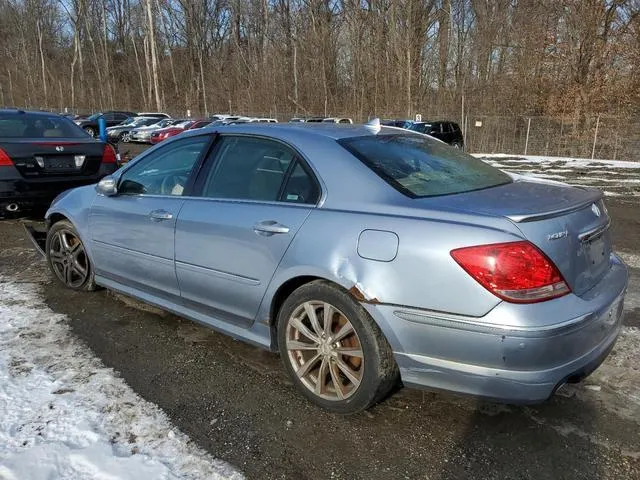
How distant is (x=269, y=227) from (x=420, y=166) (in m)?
0.96

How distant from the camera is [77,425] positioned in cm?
274

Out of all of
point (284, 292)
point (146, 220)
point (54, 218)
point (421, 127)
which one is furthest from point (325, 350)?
point (421, 127)

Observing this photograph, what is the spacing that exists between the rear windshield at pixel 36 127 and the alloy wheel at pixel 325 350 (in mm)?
6219

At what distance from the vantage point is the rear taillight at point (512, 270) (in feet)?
7.62

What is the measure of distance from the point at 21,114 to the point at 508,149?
22289 millimetres

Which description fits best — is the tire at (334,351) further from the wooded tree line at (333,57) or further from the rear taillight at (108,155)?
the wooded tree line at (333,57)

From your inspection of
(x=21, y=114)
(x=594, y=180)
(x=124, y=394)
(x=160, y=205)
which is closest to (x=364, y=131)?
(x=160, y=205)

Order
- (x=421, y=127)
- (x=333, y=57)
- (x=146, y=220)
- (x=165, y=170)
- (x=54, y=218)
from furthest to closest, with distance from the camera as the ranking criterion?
(x=333, y=57) → (x=421, y=127) → (x=54, y=218) → (x=165, y=170) → (x=146, y=220)

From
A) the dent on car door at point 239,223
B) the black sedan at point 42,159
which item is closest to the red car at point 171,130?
the black sedan at point 42,159

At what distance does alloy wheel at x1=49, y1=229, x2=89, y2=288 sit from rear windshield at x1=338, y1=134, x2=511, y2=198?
278 cm

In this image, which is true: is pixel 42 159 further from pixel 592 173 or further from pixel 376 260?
pixel 592 173

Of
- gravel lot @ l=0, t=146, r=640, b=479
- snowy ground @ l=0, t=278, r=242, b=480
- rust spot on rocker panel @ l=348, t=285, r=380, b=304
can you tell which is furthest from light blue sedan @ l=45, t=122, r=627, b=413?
snowy ground @ l=0, t=278, r=242, b=480

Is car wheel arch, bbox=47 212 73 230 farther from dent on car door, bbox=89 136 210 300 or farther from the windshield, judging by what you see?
the windshield

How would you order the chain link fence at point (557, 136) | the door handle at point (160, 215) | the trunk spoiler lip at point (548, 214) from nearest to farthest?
the trunk spoiler lip at point (548, 214) < the door handle at point (160, 215) < the chain link fence at point (557, 136)
